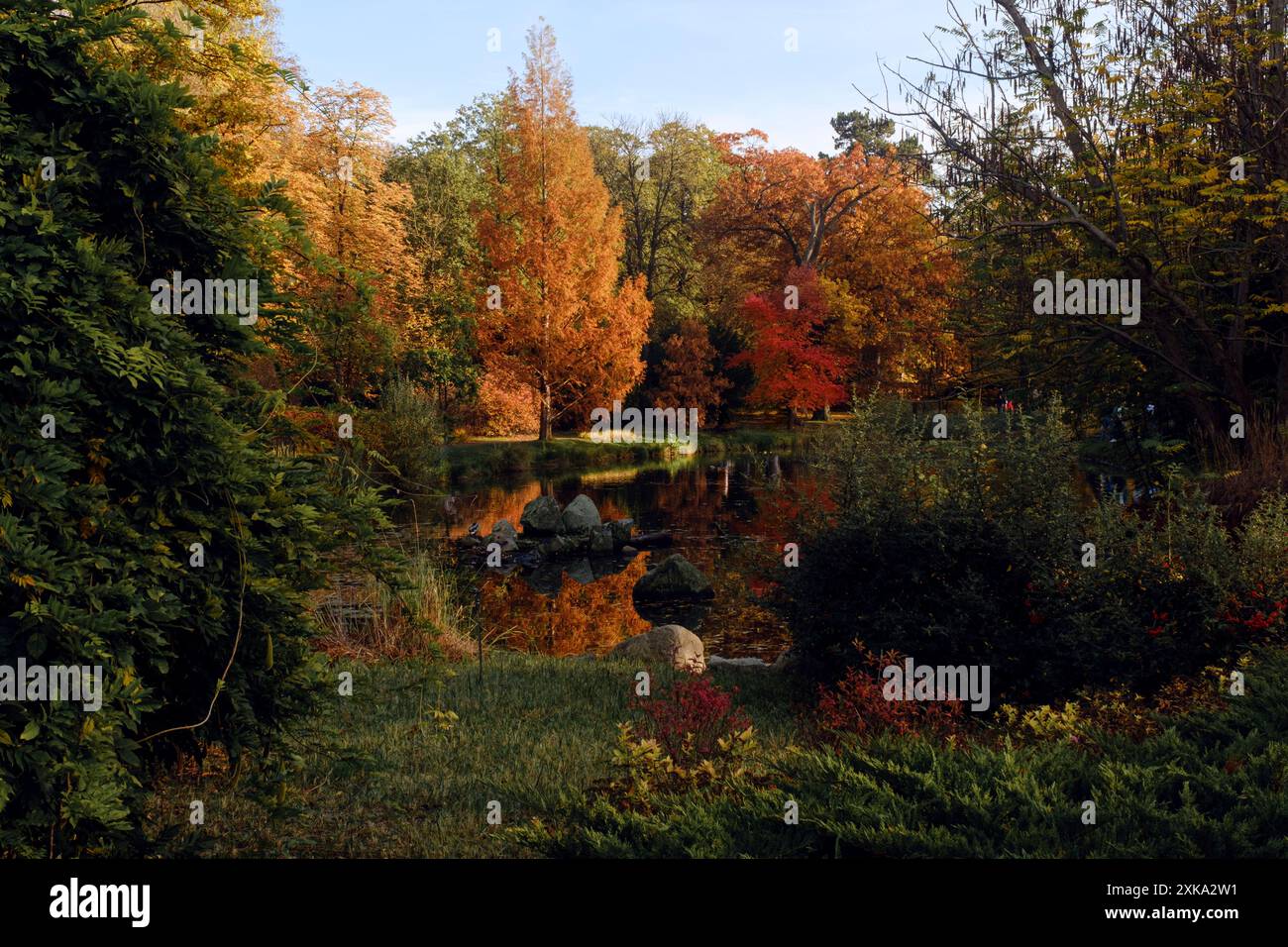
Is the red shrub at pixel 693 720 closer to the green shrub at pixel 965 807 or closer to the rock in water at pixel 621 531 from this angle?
the green shrub at pixel 965 807

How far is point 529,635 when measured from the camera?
1192 cm

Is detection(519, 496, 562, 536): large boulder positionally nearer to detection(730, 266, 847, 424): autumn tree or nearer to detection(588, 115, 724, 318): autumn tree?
detection(730, 266, 847, 424): autumn tree

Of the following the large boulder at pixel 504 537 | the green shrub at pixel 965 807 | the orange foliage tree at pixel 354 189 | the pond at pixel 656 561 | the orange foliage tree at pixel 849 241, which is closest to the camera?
the green shrub at pixel 965 807

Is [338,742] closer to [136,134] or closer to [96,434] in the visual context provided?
[96,434]

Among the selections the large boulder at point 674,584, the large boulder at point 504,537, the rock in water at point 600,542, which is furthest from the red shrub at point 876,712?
the rock in water at point 600,542

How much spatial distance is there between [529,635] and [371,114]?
2445 centimetres

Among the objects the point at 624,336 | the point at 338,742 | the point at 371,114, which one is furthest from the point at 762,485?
the point at 371,114

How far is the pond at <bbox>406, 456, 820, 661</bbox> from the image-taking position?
9.21m

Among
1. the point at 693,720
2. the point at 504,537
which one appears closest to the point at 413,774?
the point at 693,720

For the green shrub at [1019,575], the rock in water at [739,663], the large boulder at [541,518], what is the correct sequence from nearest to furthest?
the green shrub at [1019,575] < the rock in water at [739,663] < the large boulder at [541,518]

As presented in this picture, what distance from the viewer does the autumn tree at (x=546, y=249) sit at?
30.8 meters

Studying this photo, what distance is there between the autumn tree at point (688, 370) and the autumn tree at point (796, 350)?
444cm

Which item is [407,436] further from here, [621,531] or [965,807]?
[965,807]

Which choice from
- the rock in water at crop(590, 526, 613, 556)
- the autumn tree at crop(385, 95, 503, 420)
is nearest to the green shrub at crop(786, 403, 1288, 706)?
the rock in water at crop(590, 526, 613, 556)
